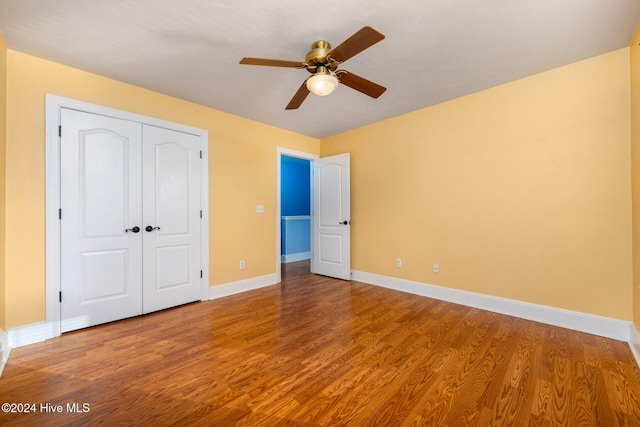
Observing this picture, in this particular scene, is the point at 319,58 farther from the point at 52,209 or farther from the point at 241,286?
the point at 241,286

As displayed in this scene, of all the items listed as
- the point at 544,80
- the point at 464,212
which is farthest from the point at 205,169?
the point at 544,80

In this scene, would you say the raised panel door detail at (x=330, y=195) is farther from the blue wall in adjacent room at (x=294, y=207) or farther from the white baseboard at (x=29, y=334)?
the white baseboard at (x=29, y=334)

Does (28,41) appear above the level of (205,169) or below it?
above

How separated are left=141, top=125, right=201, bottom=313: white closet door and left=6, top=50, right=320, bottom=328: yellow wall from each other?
0.72 ft

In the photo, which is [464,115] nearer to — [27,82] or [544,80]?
[544,80]

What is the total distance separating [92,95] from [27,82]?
435 millimetres

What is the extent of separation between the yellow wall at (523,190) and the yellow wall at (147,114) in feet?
6.02

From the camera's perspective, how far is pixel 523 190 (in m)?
2.87

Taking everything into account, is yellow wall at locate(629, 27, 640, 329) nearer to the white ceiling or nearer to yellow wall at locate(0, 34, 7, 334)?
the white ceiling

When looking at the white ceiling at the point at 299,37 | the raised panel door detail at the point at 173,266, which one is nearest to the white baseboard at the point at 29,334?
the raised panel door detail at the point at 173,266

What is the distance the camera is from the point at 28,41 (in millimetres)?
2164

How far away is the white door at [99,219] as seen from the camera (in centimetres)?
256

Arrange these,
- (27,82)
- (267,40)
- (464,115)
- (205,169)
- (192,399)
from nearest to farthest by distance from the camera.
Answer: (192,399) → (267,40) → (27,82) → (464,115) → (205,169)

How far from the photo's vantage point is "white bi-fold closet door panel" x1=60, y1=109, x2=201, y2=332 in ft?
8.48
